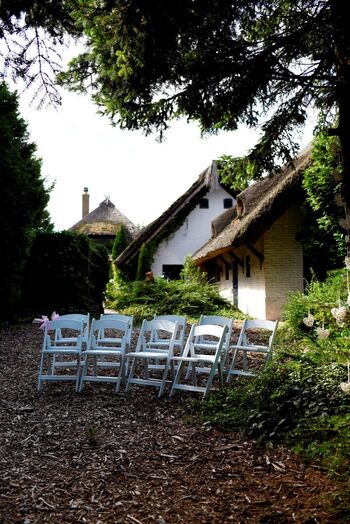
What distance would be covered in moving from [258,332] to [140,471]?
24.9 feet

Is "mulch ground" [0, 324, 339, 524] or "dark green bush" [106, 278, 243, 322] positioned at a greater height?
"dark green bush" [106, 278, 243, 322]

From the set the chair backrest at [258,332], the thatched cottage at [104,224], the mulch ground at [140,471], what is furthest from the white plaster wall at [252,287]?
the thatched cottage at [104,224]

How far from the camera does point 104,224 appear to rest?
3666 centimetres

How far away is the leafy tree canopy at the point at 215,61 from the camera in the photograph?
514 cm

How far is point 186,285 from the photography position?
17.4m

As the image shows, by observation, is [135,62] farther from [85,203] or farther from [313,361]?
[85,203]

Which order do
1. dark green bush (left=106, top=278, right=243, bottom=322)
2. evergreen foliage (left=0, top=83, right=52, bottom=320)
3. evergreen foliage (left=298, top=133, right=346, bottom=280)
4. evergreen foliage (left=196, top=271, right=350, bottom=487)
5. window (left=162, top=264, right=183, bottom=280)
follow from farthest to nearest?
window (left=162, top=264, right=183, bottom=280) < dark green bush (left=106, top=278, right=243, bottom=322) < evergreen foliage (left=298, top=133, right=346, bottom=280) < evergreen foliage (left=0, top=83, right=52, bottom=320) < evergreen foliage (left=196, top=271, right=350, bottom=487)

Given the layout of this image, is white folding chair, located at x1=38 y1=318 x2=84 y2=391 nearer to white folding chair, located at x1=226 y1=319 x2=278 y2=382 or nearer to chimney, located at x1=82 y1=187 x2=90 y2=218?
white folding chair, located at x1=226 y1=319 x2=278 y2=382

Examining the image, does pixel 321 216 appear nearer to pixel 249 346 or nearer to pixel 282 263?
pixel 282 263

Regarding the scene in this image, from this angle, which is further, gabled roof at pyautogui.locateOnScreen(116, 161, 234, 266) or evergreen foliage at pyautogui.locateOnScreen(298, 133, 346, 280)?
gabled roof at pyautogui.locateOnScreen(116, 161, 234, 266)

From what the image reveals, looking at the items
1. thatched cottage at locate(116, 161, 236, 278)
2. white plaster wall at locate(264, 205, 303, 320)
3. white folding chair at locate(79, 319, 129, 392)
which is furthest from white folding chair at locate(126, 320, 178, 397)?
thatched cottage at locate(116, 161, 236, 278)

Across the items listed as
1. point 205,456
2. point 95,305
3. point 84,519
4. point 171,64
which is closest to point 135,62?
point 171,64

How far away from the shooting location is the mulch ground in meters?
3.26

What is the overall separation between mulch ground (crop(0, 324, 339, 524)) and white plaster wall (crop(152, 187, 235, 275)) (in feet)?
58.8
